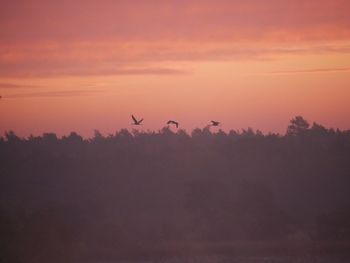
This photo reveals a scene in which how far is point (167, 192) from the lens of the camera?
58.3m

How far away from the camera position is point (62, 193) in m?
57.7

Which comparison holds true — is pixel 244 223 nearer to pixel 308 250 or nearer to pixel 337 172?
pixel 308 250

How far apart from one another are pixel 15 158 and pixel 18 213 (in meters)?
17.8

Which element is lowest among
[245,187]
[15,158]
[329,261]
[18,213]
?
[329,261]

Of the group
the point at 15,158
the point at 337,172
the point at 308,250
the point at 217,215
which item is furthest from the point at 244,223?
the point at 15,158

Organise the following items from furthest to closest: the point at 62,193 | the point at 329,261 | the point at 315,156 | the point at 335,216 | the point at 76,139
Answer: the point at 76,139 < the point at 315,156 < the point at 62,193 < the point at 335,216 < the point at 329,261

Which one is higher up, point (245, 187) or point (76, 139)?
Result: point (76, 139)

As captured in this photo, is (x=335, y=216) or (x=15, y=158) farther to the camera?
(x=15, y=158)

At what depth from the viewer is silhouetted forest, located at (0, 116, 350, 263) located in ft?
163

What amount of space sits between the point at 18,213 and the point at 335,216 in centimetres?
1628

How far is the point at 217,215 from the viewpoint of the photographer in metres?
54.3

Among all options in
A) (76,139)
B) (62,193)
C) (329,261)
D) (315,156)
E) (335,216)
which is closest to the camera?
(329,261)

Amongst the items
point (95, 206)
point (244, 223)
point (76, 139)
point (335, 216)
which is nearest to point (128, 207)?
point (95, 206)

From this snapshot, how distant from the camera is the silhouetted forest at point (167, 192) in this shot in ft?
163
